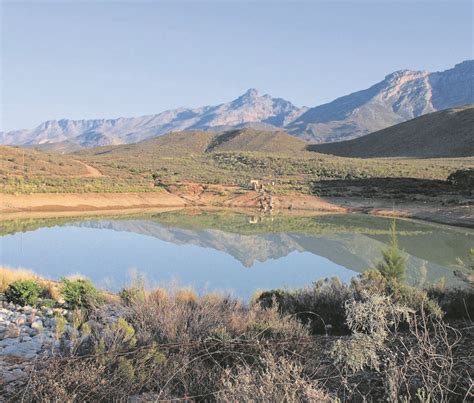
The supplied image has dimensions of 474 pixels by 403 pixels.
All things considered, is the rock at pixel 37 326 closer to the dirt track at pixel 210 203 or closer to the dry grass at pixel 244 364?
the dry grass at pixel 244 364

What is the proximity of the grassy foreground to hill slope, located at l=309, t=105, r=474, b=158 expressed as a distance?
8614cm

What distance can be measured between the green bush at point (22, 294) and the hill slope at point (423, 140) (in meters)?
85.7

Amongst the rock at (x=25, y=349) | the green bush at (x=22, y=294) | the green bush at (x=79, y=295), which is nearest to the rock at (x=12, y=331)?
the rock at (x=25, y=349)

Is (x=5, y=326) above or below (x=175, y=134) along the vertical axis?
below

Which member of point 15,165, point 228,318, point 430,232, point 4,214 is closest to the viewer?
point 228,318

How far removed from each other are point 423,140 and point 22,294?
103157mm

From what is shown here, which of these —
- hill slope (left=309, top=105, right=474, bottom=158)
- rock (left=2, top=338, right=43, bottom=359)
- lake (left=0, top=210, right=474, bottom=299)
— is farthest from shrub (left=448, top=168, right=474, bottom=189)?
hill slope (left=309, top=105, right=474, bottom=158)

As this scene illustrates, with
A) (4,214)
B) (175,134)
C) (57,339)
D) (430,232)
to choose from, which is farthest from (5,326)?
(175,134)

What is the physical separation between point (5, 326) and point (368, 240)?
1911 cm

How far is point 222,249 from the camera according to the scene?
68.6 ft

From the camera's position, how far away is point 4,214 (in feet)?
103

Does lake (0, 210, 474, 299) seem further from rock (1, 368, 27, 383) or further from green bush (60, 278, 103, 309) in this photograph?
rock (1, 368, 27, 383)

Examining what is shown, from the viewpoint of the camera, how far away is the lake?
1489 cm

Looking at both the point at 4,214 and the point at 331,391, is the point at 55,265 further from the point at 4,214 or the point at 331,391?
the point at 4,214
